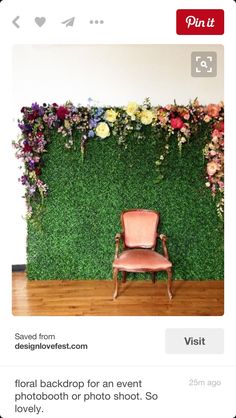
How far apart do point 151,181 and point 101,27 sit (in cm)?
211

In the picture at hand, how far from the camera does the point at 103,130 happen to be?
3482 mm

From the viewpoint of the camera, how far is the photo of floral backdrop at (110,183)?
136 inches

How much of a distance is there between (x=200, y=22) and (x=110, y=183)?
85.7 inches

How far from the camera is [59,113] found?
3422 mm

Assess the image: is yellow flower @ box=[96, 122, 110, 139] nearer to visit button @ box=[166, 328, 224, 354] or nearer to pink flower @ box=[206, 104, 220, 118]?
pink flower @ box=[206, 104, 220, 118]

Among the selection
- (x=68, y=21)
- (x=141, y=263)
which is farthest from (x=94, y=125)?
(x=68, y=21)

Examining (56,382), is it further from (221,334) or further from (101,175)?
(101,175)

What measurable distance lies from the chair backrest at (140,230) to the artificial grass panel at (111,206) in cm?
17

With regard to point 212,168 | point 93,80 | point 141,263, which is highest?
point 93,80

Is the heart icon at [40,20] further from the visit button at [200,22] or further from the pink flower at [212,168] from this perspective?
the pink flower at [212,168]

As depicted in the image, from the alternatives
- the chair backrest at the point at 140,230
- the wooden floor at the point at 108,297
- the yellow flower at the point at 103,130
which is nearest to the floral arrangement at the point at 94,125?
the yellow flower at the point at 103,130

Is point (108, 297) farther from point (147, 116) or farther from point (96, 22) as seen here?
point (96, 22)

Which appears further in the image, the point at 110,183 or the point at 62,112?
the point at 110,183

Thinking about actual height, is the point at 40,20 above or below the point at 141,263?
above
